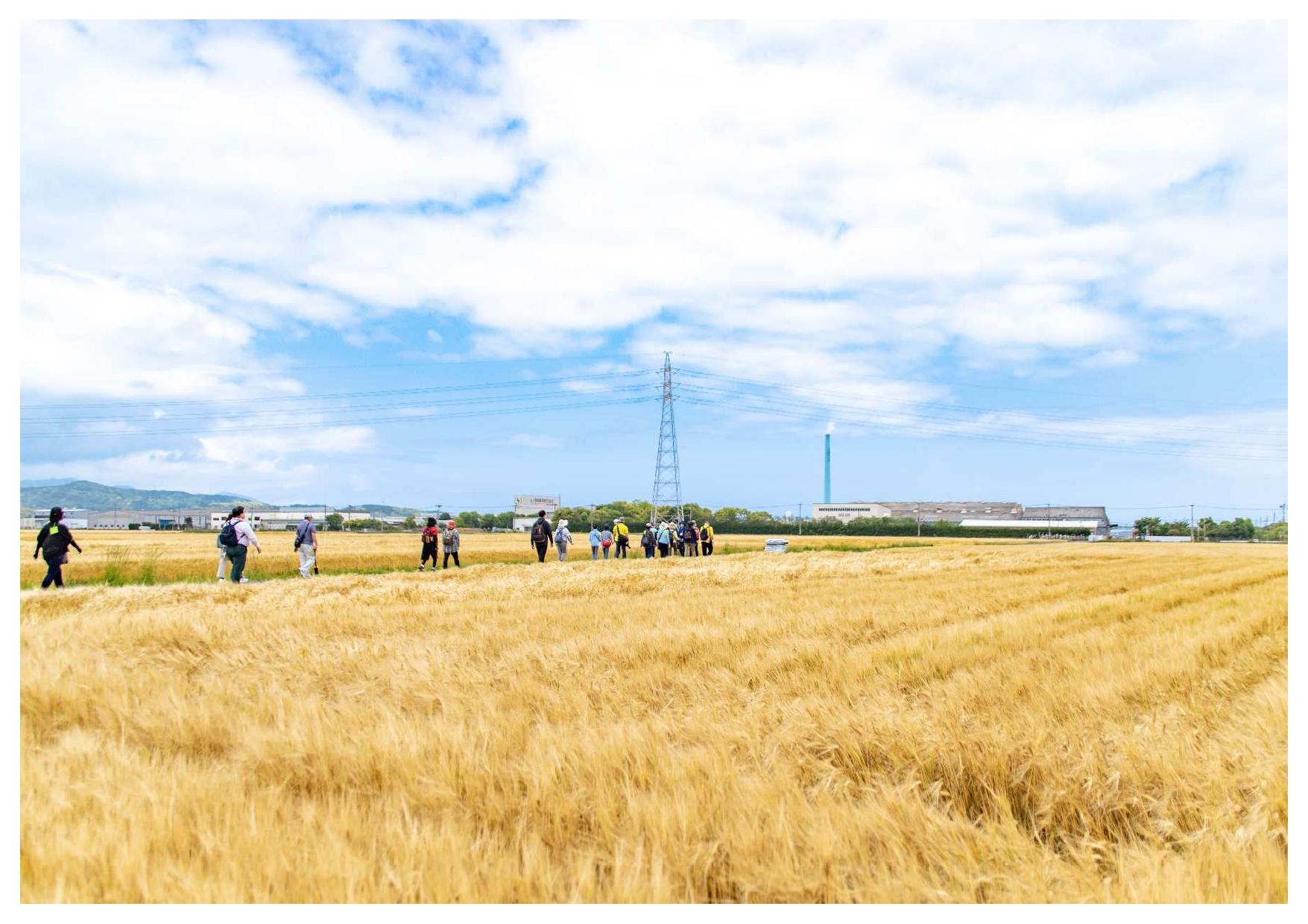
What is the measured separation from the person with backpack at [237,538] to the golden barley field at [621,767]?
268cm

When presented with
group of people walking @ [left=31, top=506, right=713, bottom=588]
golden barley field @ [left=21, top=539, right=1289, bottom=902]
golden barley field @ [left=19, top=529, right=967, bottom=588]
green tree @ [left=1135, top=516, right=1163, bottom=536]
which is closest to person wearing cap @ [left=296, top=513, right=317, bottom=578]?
group of people walking @ [left=31, top=506, right=713, bottom=588]

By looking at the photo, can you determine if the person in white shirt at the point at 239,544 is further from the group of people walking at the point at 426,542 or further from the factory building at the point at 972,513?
the factory building at the point at 972,513

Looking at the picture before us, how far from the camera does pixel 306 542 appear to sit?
845 inches

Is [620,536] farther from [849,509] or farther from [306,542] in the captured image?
[849,509]

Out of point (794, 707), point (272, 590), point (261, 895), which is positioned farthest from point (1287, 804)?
point (272, 590)

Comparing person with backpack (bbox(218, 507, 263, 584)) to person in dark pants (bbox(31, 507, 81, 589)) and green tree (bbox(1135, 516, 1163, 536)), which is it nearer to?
person in dark pants (bbox(31, 507, 81, 589))

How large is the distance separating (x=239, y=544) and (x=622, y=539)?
86.4ft

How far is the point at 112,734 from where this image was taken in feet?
14.0

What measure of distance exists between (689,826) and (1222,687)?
19.4ft

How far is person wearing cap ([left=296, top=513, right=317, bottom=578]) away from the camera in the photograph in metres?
20.8

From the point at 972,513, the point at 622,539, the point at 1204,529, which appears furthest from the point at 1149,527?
the point at 622,539

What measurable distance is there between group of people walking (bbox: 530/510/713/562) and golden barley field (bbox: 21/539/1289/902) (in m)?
24.1

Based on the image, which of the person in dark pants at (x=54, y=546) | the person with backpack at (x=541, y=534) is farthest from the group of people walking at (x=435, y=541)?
the person in dark pants at (x=54, y=546)
